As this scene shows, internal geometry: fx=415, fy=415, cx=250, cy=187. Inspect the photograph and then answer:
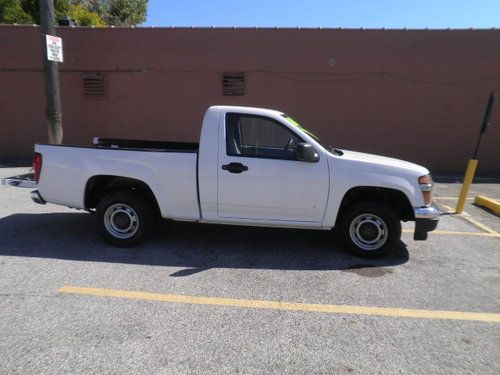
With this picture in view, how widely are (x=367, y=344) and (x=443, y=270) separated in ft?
7.06

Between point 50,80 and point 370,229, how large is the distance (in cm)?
947

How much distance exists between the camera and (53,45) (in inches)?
415

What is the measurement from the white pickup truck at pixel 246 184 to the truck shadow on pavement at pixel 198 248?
28cm

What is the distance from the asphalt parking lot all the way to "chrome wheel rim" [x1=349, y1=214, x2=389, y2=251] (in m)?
0.21

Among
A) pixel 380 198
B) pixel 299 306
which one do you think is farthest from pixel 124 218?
pixel 380 198

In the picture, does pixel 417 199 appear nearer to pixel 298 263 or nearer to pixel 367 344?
pixel 298 263

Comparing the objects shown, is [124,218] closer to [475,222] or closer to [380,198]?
[380,198]

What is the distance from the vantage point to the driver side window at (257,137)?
5137 mm

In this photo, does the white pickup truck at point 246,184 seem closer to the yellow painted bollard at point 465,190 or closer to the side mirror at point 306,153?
the side mirror at point 306,153

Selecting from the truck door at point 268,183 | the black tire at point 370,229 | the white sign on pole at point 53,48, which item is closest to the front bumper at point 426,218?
the black tire at point 370,229

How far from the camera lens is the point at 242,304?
3959mm

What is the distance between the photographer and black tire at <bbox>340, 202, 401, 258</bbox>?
5.04m

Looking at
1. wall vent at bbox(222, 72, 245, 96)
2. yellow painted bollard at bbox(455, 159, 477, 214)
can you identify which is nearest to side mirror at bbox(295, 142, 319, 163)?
yellow painted bollard at bbox(455, 159, 477, 214)

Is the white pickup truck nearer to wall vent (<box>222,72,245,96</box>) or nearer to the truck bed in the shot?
the truck bed
